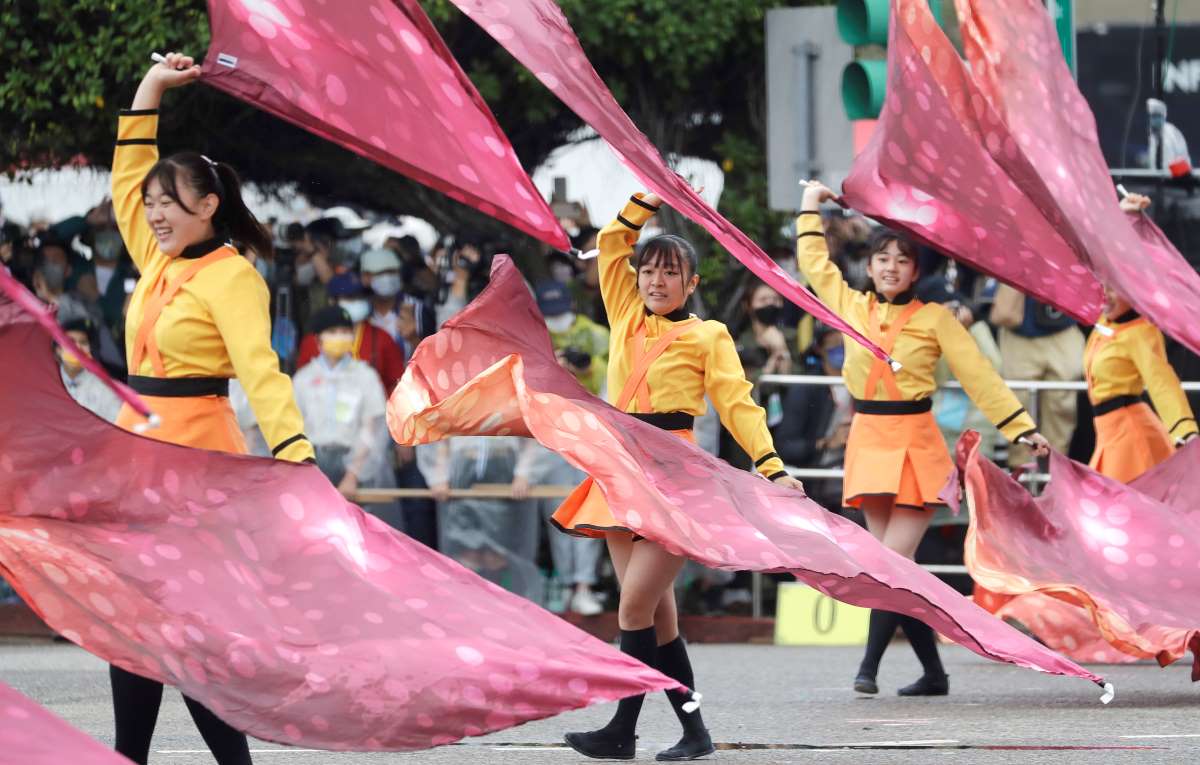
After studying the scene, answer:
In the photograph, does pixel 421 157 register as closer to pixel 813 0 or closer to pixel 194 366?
pixel 194 366

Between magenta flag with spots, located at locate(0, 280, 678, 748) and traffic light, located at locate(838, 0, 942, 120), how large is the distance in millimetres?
5747

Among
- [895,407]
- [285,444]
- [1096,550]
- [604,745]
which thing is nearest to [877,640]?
[895,407]

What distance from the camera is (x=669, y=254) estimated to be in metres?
7.18

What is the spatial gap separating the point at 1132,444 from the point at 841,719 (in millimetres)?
2454

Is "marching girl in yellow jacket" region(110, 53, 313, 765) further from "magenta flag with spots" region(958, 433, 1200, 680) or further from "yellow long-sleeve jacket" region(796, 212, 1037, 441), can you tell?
"yellow long-sleeve jacket" region(796, 212, 1037, 441)

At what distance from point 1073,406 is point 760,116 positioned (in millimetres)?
3983

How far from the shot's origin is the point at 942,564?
11734mm

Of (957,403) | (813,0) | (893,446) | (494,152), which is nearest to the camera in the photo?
(494,152)

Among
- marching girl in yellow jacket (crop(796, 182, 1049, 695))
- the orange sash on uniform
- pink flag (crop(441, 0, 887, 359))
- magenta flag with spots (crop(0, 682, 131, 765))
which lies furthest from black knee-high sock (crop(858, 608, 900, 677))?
magenta flag with spots (crop(0, 682, 131, 765))

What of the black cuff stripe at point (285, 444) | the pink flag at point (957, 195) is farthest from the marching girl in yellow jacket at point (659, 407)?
the black cuff stripe at point (285, 444)

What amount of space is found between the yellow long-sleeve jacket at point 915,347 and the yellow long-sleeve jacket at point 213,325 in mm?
3451

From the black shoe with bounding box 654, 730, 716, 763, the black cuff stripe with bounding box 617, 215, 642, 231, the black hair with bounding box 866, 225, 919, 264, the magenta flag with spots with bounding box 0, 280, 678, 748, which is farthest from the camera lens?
the black hair with bounding box 866, 225, 919, 264

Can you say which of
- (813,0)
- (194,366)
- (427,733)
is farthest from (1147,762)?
(813,0)

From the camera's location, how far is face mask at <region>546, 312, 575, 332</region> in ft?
38.4
